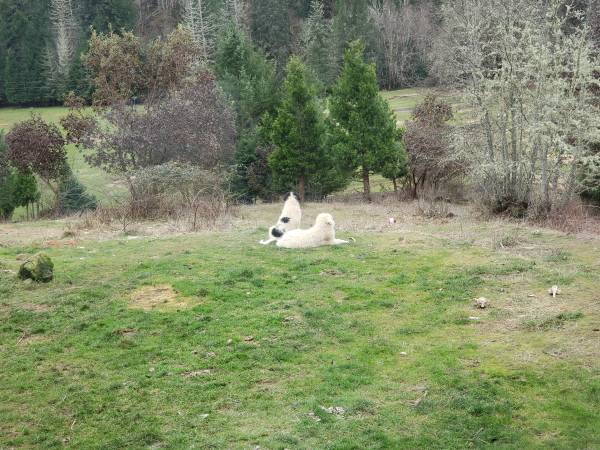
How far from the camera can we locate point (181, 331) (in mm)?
8297

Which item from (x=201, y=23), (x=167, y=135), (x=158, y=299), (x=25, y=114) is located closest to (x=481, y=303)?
(x=158, y=299)

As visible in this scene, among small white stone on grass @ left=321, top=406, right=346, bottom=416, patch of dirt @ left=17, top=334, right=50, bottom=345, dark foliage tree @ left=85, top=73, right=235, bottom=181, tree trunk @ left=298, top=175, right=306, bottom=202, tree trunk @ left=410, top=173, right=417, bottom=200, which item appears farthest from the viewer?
tree trunk @ left=410, top=173, right=417, bottom=200

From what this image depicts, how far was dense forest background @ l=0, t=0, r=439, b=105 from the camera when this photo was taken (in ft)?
196

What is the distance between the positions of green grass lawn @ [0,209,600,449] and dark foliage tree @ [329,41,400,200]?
16.3 m

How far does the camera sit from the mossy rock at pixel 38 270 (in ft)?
32.9

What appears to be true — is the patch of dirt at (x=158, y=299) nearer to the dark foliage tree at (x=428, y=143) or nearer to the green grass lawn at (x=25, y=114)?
the dark foliage tree at (x=428, y=143)

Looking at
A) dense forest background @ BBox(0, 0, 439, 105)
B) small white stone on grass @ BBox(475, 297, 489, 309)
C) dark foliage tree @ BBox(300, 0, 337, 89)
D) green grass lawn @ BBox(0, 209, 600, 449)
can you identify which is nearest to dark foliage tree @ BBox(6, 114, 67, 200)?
green grass lawn @ BBox(0, 209, 600, 449)

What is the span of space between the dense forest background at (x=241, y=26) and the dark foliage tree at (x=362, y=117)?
94.5 feet

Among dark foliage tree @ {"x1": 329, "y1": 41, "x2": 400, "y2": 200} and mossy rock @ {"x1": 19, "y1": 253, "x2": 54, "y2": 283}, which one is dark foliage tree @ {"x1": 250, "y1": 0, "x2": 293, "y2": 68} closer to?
dark foliage tree @ {"x1": 329, "y1": 41, "x2": 400, "y2": 200}

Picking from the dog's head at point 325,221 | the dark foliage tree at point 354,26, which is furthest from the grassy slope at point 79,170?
the dark foliage tree at point 354,26

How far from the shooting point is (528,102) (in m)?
17.6

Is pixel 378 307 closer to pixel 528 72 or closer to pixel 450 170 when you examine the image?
pixel 528 72

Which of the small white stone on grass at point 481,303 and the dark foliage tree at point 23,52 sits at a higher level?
the dark foliage tree at point 23,52

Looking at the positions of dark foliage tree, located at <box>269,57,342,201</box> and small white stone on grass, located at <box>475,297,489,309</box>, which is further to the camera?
dark foliage tree, located at <box>269,57,342,201</box>
